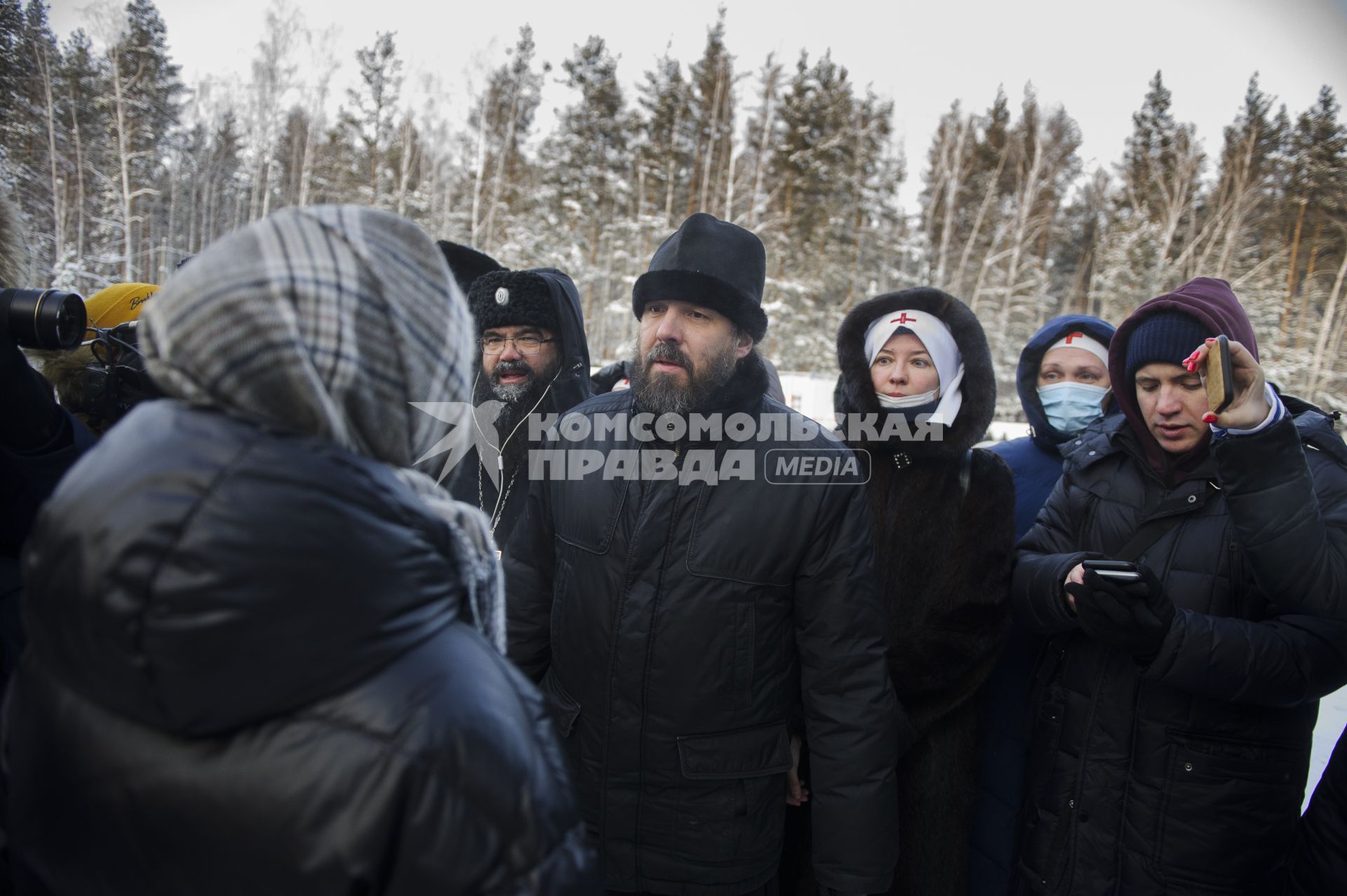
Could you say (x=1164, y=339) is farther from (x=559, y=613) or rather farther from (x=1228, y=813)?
(x=559, y=613)

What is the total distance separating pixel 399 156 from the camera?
82.6ft

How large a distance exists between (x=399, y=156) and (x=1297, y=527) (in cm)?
2837

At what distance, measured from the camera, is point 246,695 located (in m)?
0.65

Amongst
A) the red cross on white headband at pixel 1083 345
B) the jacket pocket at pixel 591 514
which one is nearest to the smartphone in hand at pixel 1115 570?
the jacket pocket at pixel 591 514

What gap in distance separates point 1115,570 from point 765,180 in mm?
25015

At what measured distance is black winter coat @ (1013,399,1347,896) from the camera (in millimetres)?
1694

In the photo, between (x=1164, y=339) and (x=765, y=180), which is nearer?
(x=1164, y=339)

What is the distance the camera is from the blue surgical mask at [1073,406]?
3088 millimetres

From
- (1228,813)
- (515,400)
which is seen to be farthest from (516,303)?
(1228,813)

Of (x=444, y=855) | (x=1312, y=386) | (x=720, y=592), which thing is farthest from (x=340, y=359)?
(x=1312, y=386)

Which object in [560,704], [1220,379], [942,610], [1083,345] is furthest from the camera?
[1083,345]

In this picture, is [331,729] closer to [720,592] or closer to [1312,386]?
[720,592]

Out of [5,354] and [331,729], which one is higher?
[5,354]

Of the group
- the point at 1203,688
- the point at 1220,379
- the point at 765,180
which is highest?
the point at 765,180
